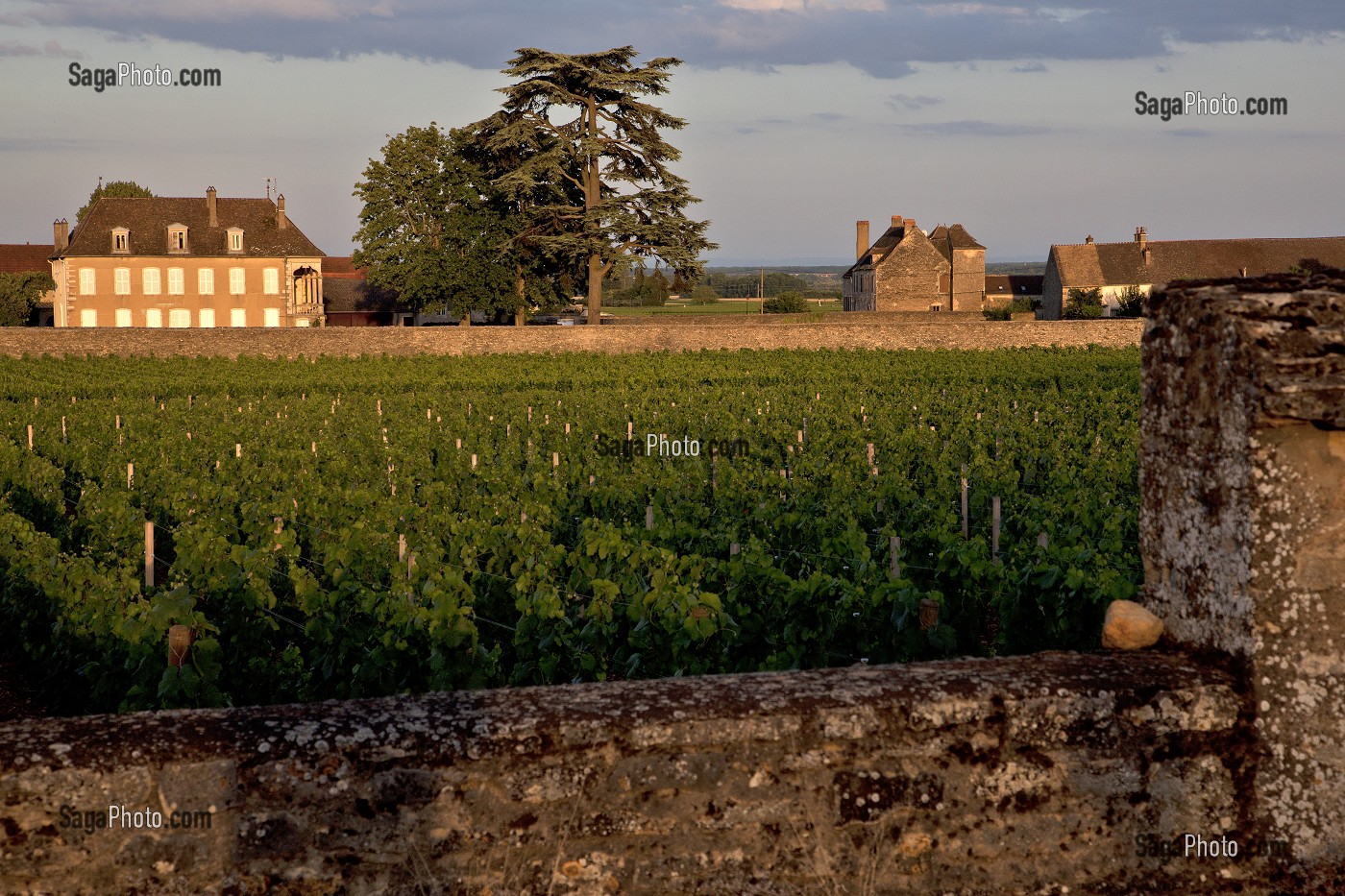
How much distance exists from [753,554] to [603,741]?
4.69m

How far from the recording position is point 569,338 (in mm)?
39875

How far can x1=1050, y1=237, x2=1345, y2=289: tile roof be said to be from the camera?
75.4 metres

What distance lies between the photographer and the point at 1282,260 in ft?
249

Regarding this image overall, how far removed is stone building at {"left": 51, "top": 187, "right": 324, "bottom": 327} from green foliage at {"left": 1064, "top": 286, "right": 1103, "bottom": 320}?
124 ft

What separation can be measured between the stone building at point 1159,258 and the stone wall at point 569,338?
32.7 metres

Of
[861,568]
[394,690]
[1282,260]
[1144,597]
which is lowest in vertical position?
[394,690]

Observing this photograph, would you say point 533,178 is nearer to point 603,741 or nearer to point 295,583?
point 295,583

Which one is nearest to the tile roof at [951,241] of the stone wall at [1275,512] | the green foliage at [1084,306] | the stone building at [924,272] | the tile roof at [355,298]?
the stone building at [924,272]

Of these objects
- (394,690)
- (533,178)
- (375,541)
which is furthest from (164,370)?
(394,690)

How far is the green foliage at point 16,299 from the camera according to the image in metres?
61.2

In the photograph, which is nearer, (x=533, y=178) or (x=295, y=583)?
(x=295, y=583)

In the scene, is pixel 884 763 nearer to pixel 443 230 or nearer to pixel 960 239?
pixel 443 230

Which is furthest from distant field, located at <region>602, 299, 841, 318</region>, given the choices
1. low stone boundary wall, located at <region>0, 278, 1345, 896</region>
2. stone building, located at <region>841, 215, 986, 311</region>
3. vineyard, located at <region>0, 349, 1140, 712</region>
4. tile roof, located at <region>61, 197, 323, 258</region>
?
low stone boundary wall, located at <region>0, 278, 1345, 896</region>

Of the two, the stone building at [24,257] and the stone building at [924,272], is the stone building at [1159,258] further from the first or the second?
the stone building at [24,257]
